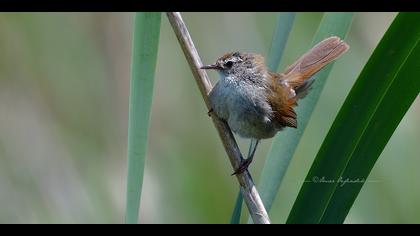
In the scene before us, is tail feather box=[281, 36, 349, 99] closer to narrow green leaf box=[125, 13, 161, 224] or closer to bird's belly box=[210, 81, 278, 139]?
bird's belly box=[210, 81, 278, 139]

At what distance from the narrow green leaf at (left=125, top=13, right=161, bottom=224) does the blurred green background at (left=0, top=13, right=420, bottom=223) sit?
117 cm

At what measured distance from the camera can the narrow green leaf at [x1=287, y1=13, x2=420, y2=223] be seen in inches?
68.1

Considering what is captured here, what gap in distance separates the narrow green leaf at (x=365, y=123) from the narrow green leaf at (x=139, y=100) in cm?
50

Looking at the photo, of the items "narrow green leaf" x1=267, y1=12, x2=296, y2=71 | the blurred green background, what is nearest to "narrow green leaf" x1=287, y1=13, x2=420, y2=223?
"narrow green leaf" x1=267, y1=12, x2=296, y2=71

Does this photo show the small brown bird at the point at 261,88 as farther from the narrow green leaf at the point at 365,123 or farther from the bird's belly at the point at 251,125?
the narrow green leaf at the point at 365,123

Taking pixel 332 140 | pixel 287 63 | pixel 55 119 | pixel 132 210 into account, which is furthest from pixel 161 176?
pixel 332 140

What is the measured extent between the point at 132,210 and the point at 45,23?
2.03 m

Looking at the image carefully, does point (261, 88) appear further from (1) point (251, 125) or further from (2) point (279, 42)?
(2) point (279, 42)

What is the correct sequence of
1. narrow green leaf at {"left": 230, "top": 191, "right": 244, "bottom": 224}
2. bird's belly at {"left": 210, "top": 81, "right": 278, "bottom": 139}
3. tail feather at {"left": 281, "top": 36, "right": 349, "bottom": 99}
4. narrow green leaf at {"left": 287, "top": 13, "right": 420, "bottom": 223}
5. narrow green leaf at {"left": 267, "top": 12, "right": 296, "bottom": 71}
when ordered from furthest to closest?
tail feather at {"left": 281, "top": 36, "right": 349, "bottom": 99}
bird's belly at {"left": 210, "top": 81, "right": 278, "bottom": 139}
narrow green leaf at {"left": 267, "top": 12, "right": 296, "bottom": 71}
narrow green leaf at {"left": 230, "top": 191, "right": 244, "bottom": 224}
narrow green leaf at {"left": 287, "top": 13, "right": 420, "bottom": 223}

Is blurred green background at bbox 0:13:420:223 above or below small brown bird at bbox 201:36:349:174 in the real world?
below

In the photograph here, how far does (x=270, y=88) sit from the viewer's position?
121 inches

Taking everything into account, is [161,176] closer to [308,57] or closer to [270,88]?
[270,88]

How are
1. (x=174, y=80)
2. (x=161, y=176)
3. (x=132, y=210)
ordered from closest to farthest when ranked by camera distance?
(x=132, y=210)
(x=161, y=176)
(x=174, y=80)

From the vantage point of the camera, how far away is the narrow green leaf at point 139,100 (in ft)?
6.40
